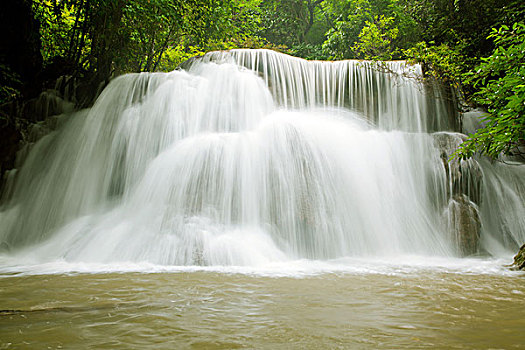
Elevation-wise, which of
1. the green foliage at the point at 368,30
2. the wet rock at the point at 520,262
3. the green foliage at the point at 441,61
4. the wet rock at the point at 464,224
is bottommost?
the wet rock at the point at 520,262

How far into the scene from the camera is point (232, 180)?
20.1 ft

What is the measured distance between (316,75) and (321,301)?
900cm

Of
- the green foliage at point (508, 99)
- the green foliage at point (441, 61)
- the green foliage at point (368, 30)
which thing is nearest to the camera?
the green foliage at point (508, 99)

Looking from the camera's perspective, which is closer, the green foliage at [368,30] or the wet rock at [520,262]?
the wet rock at [520,262]

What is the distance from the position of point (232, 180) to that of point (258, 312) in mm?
3964

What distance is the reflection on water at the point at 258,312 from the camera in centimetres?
173

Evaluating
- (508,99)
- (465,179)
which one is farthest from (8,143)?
(465,179)

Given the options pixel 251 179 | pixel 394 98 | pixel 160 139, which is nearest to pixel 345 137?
pixel 251 179

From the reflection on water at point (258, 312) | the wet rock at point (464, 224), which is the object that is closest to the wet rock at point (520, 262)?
the reflection on water at point (258, 312)

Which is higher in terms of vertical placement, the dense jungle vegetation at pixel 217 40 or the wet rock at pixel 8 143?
the dense jungle vegetation at pixel 217 40

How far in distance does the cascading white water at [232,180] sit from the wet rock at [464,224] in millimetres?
125

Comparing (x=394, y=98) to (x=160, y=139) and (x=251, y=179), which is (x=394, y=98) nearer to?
(x=251, y=179)

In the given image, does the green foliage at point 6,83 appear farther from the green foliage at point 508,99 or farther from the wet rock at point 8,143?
the green foliage at point 508,99

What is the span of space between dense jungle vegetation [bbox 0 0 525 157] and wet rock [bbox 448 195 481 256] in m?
1.13
